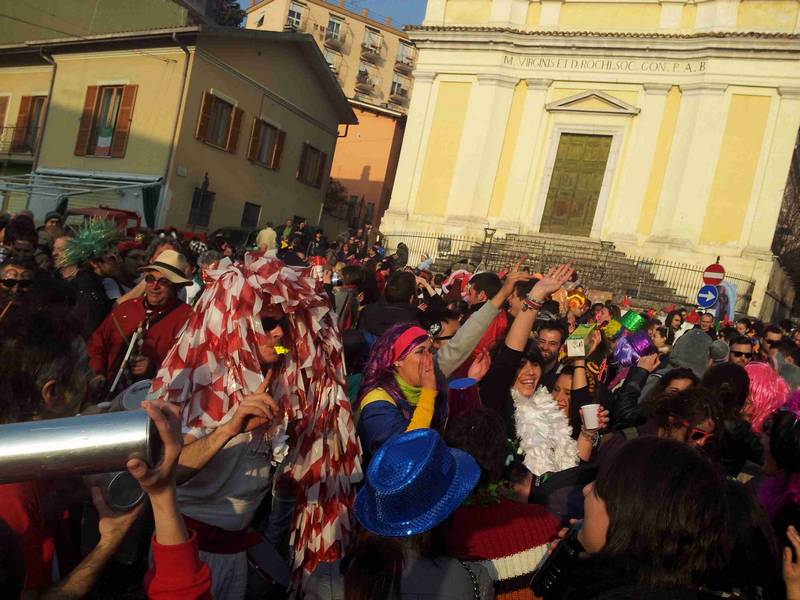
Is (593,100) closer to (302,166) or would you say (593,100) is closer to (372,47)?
(302,166)

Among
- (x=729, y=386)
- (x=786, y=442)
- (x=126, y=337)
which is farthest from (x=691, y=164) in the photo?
(x=126, y=337)

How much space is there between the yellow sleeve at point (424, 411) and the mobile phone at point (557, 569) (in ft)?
2.96

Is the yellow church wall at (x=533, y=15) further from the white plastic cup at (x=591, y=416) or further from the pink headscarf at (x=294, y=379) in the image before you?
the pink headscarf at (x=294, y=379)

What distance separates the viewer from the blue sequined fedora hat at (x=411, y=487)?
6.58 feet

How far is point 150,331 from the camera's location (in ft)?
14.1

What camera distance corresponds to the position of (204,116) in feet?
67.3

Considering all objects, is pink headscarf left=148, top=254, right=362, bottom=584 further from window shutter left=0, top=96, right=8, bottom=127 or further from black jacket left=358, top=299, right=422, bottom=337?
window shutter left=0, top=96, right=8, bottom=127

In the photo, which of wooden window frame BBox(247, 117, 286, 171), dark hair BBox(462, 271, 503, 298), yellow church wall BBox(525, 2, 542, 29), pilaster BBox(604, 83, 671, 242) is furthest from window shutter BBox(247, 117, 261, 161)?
dark hair BBox(462, 271, 503, 298)

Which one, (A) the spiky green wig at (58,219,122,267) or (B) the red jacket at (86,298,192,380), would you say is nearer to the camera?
(B) the red jacket at (86,298,192,380)

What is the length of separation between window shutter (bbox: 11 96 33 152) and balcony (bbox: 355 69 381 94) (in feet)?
96.9

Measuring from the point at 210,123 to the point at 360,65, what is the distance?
107ft

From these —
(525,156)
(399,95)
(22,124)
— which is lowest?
(22,124)

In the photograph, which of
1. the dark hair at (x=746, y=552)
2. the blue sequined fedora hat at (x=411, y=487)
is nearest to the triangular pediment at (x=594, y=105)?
the dark hair at (x=746, y=552)

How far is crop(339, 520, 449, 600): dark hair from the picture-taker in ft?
6.32
